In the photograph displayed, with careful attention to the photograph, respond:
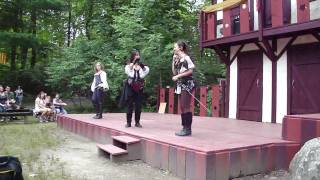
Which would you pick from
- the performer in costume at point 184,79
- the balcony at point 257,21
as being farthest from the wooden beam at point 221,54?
the performer in costume at point 184,79

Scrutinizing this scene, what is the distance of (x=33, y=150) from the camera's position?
8.23 meters

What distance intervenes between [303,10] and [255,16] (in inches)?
76.4

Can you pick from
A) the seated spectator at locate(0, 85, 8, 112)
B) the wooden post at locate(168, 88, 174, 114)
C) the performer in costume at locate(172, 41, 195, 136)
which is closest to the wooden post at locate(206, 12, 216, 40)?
the wooden post at locate(168, 88, 174, 114)

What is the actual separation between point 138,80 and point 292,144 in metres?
3.23

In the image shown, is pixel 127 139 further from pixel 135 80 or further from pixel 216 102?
pixel 216 102

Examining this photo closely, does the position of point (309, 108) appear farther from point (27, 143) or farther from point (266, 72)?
point (27, 143)

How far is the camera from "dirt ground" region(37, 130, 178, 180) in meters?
→ 6.08

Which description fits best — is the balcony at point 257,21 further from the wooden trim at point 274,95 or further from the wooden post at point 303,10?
the wooden trim at point 274,95

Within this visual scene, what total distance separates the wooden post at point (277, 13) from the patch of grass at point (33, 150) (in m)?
5.86

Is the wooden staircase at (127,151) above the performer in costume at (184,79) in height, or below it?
below

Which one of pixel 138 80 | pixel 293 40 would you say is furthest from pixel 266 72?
pixel 138 80

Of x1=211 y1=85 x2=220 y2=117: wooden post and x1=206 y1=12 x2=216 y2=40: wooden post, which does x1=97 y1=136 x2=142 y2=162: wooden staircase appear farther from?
x1=206 y1=12 x2=216 y2=40: wooden post

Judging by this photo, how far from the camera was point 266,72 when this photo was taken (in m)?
11.3

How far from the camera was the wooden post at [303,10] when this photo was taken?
370 inches
